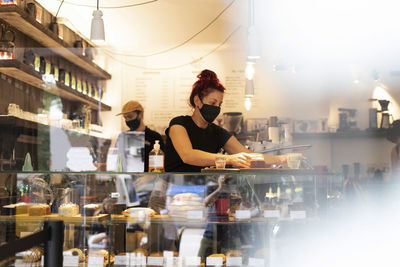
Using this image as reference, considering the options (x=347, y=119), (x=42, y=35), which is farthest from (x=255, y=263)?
(x=347, y=119)

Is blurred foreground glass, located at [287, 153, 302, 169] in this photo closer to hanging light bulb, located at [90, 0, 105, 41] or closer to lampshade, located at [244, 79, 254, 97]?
hanging light bulb, located at [90, 0, 105, 41]

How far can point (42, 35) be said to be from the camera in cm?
465

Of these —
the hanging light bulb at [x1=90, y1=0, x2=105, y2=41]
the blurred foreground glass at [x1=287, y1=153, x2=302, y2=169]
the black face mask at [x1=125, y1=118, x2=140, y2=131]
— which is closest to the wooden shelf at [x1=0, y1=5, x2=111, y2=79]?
the hanging light bulb at [x1=90, y1=0, x2=105, y2=41]

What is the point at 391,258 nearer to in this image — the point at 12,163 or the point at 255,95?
the point at 12,163

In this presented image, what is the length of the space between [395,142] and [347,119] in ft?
2.12

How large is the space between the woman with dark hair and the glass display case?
4.30 metres

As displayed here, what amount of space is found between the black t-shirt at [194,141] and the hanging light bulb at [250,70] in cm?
296

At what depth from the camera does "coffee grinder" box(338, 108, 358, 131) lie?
6.02 meters

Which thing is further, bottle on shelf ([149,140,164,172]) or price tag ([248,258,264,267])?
bottle on shelf ([149,140,164,172])

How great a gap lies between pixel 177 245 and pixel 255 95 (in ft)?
14.5

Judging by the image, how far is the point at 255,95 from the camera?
20.5 feet

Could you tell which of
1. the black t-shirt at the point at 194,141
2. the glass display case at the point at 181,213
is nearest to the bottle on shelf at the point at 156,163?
the glass display case at the point at 181,213

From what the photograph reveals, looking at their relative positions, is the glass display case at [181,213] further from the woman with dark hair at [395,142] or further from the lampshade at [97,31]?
the woman with dark hair at [395,142]

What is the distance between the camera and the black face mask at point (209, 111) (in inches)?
115
